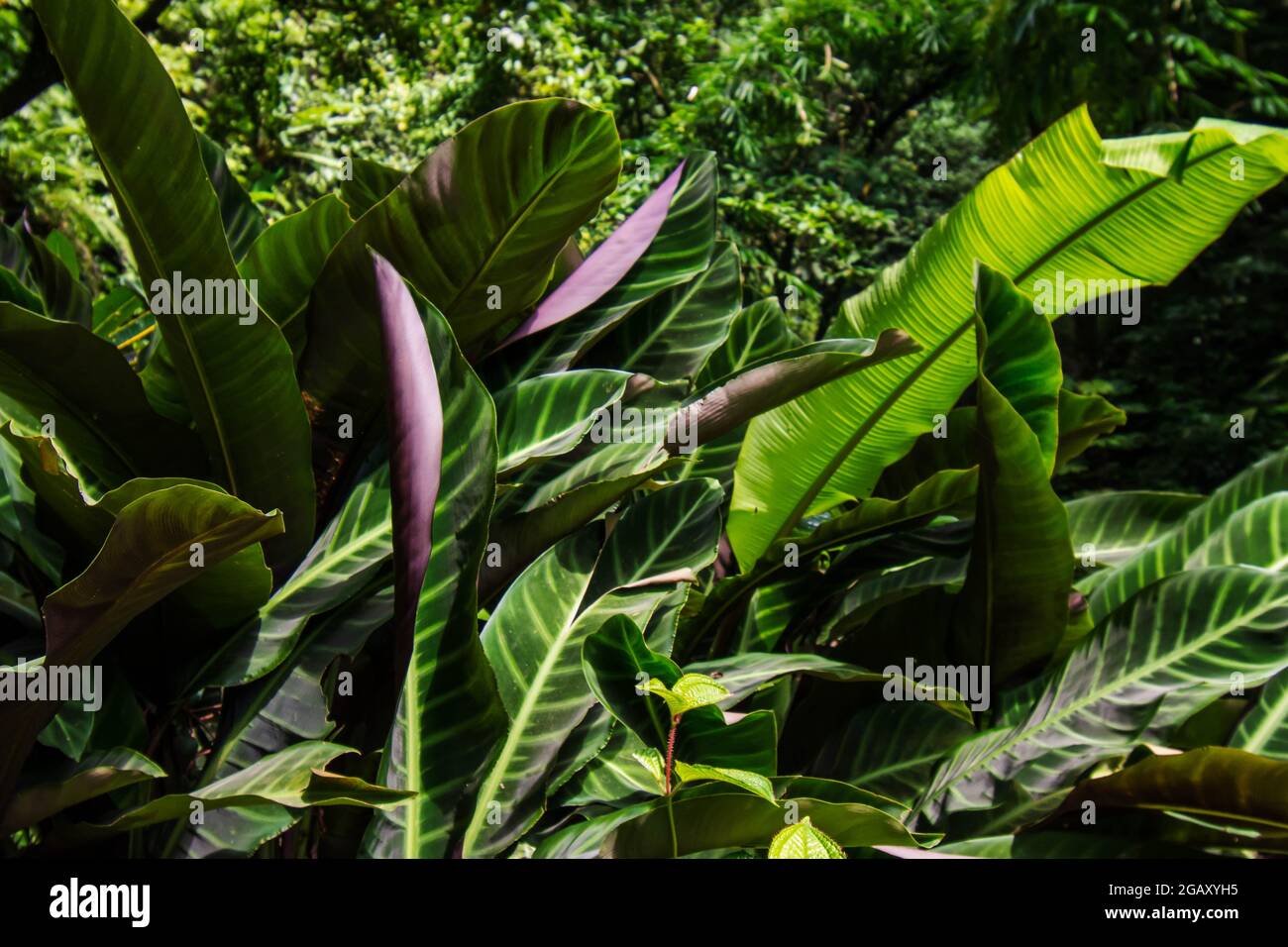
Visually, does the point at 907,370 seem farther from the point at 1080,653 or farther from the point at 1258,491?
the point at 1258,491

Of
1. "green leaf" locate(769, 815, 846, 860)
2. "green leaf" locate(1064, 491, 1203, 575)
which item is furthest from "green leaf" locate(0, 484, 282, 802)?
"green leaf" locate(1064, 491, 1203, 575)

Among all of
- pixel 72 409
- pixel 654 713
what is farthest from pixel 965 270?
pixel 72 409

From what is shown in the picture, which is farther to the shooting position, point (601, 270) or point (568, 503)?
point (601, 270)

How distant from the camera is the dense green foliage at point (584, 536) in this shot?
0.76 metres

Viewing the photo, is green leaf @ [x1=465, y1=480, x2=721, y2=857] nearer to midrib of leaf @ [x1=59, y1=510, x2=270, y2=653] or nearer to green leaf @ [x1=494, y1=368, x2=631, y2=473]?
green leaf @ [x1=494, y1=368, x2=631, y2=473]

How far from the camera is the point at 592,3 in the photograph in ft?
24.9

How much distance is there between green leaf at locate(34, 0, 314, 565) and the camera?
721mm

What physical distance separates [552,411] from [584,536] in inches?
4.6

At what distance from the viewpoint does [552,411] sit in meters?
0.96

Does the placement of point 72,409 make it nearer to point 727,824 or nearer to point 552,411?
point 552,411

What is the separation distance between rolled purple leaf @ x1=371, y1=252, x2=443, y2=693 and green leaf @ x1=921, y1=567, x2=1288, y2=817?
19.8 inches
